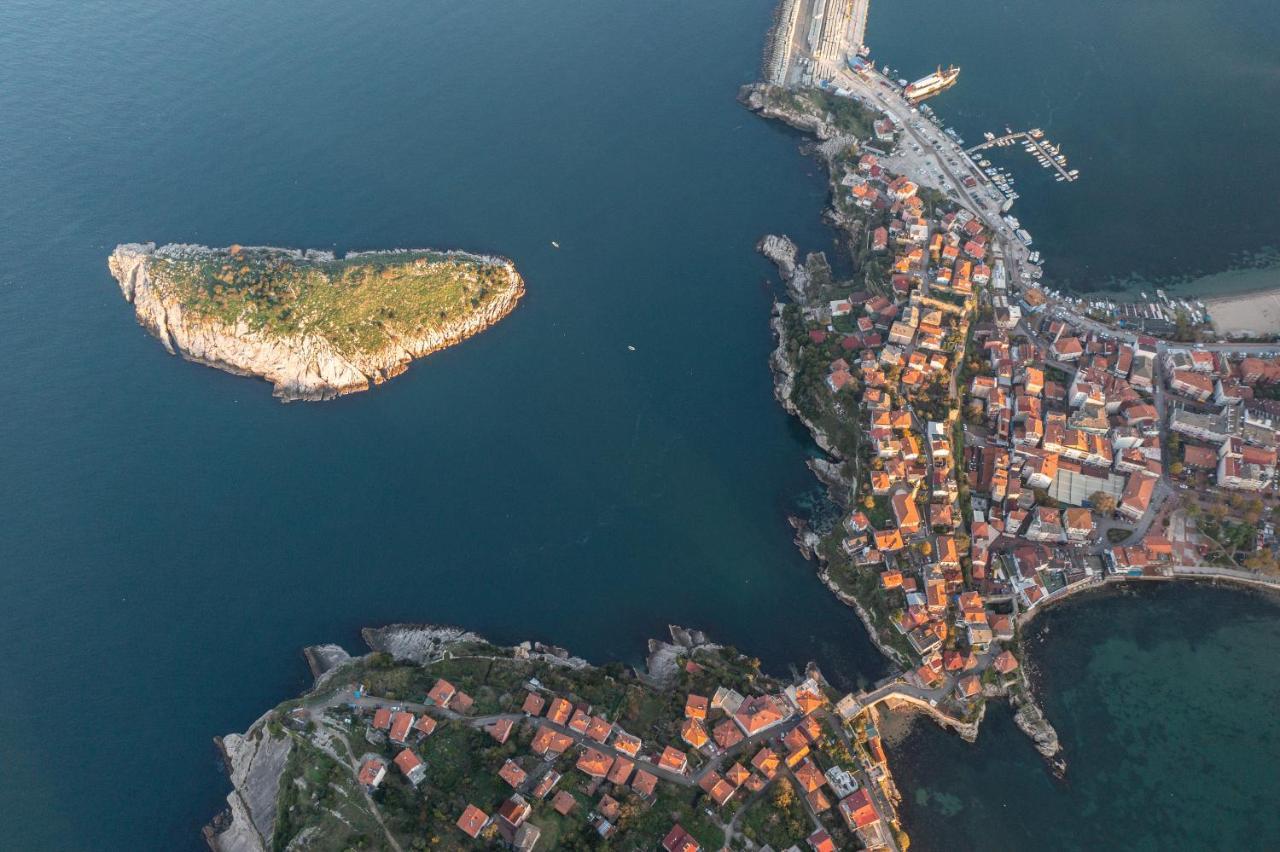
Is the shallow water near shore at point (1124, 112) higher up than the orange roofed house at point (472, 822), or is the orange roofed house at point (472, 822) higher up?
the shallow water near shore at point (1124, 112)

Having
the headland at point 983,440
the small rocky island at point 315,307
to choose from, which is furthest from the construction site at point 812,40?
the small rocky island at point 315,307

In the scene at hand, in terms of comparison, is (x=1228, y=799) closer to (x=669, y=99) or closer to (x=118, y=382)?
(x=669, y=99)

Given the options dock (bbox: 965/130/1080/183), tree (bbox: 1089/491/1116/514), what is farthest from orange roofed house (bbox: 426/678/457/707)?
dock (bbox: 965/130/1080/183)

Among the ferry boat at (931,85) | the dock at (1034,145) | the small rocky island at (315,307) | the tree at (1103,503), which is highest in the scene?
the ferry boat at (931,85)

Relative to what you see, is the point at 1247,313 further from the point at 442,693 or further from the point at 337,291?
the point at 337,291

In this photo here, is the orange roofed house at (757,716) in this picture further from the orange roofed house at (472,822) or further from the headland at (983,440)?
the orange roofed house at (472,822)

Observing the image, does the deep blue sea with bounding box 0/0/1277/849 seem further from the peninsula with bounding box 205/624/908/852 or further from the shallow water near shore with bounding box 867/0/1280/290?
the shallow water near shore with bounding box 867/0/1280/290
